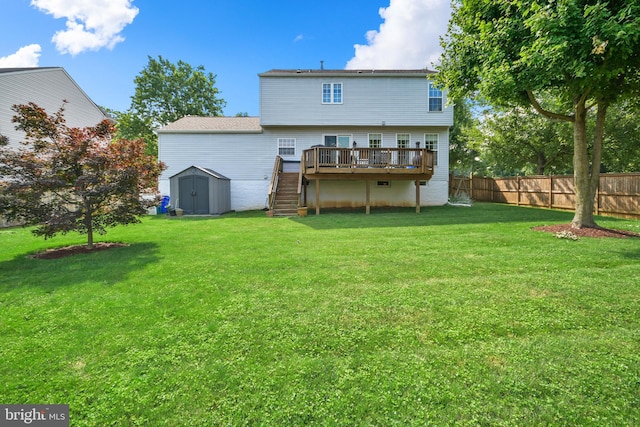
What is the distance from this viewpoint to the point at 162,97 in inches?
1181

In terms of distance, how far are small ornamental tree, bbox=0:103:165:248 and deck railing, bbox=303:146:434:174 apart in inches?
267

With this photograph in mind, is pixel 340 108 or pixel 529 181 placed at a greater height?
pixel 340 108

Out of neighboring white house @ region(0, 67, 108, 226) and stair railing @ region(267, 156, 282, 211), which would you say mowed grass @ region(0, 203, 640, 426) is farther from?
neighboring white house @ region(0, 67, 108, 226)

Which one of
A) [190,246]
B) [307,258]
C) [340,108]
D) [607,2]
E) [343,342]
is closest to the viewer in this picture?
[343,342]

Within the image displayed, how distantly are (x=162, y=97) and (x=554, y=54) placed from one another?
33.6 meters

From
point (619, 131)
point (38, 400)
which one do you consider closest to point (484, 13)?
point (38, 400)

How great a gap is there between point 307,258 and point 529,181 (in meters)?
15.5

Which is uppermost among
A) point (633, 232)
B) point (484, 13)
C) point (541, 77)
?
point (484, 13)

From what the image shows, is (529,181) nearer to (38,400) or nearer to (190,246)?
(190,246)

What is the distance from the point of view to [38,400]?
76.8 inches

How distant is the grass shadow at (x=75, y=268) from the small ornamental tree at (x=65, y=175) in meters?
0.85

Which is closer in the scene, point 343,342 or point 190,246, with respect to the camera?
point 343,342

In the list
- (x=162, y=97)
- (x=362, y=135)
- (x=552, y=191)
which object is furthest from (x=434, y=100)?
(x=162, y=97)

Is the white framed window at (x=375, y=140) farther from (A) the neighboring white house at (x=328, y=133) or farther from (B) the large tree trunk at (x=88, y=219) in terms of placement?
(B) the large tree trunk at (x=88, y=219)
